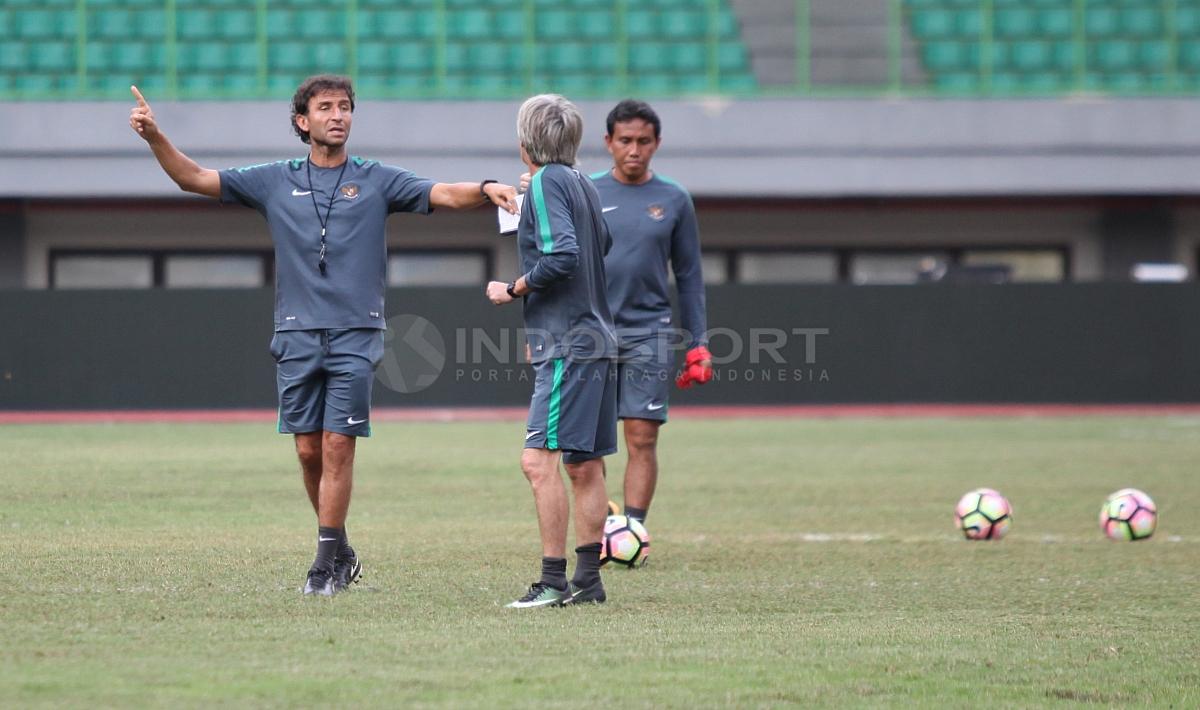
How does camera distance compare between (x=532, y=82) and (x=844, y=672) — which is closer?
(x=844, y=672)

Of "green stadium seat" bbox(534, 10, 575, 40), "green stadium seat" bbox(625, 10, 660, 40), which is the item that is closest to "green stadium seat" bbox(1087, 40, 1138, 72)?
"green stadium seat" bbox(625, 10, 660, 40)

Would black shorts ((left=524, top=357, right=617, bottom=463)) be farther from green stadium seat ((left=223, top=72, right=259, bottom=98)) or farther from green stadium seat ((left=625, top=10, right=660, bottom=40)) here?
green stadium seat ((left=625, top=10, right=660, bottom=40))

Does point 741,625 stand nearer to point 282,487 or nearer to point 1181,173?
point 282,487

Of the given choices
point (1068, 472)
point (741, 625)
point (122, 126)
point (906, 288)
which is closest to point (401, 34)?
point (122, 126)

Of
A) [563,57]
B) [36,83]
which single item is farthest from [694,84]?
[36,83]

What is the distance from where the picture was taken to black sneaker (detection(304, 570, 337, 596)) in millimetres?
6188

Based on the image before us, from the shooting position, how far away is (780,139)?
82.9 feet

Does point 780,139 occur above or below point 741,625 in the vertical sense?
above

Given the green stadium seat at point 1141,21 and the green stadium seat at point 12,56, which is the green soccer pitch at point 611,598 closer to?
the green stadium seat at point 12,56

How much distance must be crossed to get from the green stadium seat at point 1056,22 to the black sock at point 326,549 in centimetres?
2251

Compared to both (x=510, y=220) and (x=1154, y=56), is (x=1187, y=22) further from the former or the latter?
(x=510, y=220)

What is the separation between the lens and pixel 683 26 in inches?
1045

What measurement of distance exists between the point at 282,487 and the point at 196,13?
1658 centimetres

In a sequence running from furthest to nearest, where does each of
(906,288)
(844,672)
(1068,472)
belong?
(906,288) → (1068,472) → (844,672)
